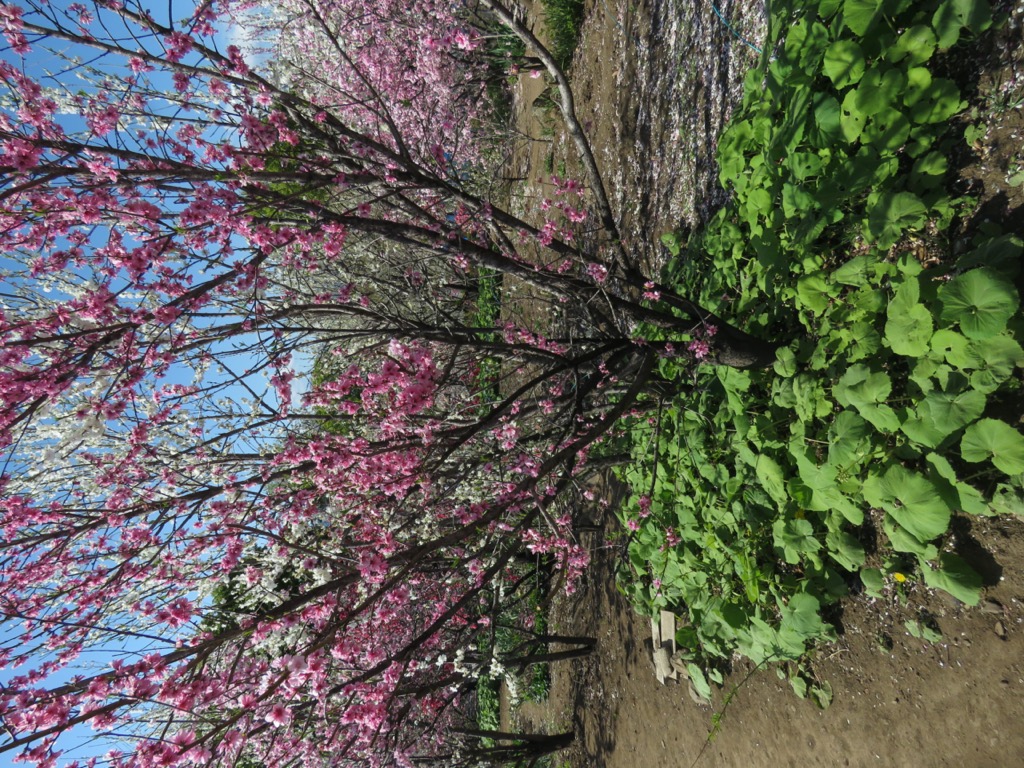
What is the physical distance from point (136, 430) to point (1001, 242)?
5153 mm

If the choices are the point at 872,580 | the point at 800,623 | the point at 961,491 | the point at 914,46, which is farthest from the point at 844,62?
the point at 800,623

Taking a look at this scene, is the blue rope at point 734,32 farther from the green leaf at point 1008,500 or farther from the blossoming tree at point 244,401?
the green leaf at point 1008,500

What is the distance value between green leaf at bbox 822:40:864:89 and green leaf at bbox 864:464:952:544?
2123 mm

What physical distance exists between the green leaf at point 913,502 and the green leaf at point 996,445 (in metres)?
0.24

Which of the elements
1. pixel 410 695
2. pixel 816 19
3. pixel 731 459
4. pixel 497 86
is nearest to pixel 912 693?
pixel 731 459

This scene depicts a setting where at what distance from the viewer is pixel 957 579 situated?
2.73m

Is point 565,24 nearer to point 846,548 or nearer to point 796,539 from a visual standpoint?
point 796,539

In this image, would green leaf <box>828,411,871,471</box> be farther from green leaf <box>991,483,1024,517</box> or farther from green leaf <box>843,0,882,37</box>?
green leaf <box>843,0,882,37</box>

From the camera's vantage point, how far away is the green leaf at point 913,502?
2.66 meters

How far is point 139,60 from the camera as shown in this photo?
10.9 feet

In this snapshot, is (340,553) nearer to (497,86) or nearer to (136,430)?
(136,430)

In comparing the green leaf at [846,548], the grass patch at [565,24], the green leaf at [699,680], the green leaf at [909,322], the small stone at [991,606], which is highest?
the grass patch at [565,24]

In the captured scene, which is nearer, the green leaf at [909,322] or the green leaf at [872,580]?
the green leaf at [909,322]

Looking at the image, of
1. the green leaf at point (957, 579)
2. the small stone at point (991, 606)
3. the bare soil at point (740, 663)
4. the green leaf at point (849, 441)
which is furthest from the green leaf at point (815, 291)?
the small stone at point (991, 606)
